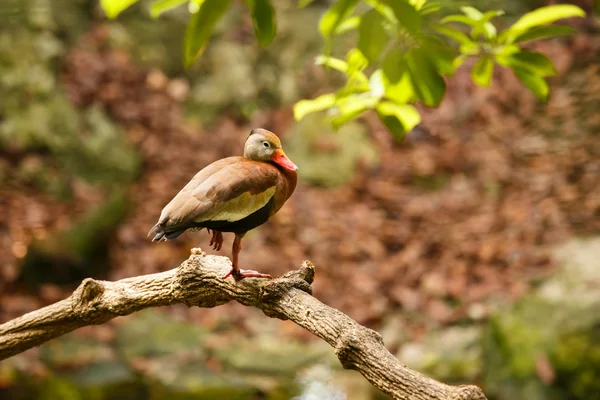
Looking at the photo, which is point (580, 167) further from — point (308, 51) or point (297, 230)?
point (308, 51)

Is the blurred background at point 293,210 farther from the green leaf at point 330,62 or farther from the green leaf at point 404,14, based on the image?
the green leaf at point 404,14

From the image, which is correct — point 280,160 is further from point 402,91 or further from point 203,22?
point 203,22

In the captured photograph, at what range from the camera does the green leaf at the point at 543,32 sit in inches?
57.2

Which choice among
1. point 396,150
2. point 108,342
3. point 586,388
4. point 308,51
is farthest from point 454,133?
point 108,342

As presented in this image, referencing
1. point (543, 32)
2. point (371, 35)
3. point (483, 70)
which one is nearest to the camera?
point (371, 35)

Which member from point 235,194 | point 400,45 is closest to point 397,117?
point 400,45

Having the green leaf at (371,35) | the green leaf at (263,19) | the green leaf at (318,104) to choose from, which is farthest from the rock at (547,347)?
the green leaf at (263,19)

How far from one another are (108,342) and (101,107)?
253 centimetres

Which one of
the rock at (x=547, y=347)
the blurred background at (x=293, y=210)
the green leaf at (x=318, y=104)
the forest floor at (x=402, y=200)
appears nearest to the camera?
the green leaf at (x=318, y=104)

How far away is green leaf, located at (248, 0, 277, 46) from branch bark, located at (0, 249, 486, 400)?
74 cm

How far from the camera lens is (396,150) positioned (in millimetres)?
5977

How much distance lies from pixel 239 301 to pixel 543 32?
39.4 inches

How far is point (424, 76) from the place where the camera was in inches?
52.2

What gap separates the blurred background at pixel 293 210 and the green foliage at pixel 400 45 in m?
2.15
